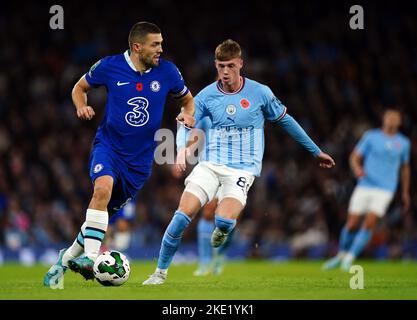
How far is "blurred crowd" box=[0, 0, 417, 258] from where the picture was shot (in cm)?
1848

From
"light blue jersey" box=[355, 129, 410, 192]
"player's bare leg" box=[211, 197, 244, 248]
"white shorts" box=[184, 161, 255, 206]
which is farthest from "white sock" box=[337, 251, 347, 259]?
"player's bare leg" box=[211, 197, 244, 248]

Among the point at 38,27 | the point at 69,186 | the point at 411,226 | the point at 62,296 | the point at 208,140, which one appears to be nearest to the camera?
the point at 62,296

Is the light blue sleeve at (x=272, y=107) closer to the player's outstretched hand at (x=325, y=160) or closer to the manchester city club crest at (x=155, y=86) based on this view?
the player's outstretched hand at (x=325, y=160)

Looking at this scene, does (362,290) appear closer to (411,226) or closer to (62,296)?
(62,296)

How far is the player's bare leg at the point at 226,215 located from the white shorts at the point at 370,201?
5.31 m

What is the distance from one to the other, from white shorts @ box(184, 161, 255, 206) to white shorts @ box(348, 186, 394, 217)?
507 centimetres

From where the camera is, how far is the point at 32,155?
780 inches

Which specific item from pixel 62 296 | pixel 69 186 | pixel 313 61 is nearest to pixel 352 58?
pixel 313 61

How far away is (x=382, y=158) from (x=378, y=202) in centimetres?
74

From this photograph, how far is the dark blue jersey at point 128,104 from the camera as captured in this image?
28.1 ft

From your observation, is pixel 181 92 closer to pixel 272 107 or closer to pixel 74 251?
pixel 272 107

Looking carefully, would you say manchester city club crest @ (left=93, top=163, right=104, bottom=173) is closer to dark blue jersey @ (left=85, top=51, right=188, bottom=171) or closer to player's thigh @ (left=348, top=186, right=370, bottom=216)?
dark blue jersey @ (left=85, top=51, right=188, bottom=171)

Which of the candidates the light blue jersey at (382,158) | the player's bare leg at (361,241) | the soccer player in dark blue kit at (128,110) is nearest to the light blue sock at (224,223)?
the soccer player in dark blue kit at (128,110)
